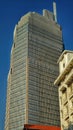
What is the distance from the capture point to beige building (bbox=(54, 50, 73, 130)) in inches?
2162

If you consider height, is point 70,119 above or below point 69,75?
below

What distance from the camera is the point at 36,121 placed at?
19688 centimetres

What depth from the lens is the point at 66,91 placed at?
58.9 metres

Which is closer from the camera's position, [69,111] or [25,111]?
[69,111]

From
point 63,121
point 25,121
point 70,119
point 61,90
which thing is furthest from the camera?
point 25,121

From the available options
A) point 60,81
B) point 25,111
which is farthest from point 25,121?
point 60,81

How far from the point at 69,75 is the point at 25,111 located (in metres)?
146

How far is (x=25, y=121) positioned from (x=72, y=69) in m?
142

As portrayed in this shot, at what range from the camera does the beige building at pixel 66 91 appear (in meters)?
54.9

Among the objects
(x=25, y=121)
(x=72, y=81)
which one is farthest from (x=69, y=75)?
(x=25, y=121)

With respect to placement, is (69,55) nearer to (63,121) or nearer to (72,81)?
(72,81)

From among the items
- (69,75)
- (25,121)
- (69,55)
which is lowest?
(69,75)

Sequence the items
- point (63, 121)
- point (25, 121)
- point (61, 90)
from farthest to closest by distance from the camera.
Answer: point (25, 121)
point (61, 90)
point (63, 121)

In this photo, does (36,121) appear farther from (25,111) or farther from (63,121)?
(63,121)
